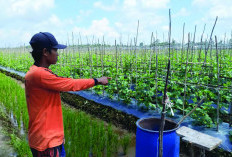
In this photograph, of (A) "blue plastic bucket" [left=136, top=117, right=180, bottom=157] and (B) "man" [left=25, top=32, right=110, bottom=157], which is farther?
(A) "blue plastic bucket" [left=136, top=117, right=180, bottom=157]

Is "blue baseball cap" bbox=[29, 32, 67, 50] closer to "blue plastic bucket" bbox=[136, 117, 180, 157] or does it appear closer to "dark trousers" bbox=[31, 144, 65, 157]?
"dark trousers" bbox=[31, 144, 65, 157]

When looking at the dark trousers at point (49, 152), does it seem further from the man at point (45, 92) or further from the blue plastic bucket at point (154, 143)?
the blue plastic bucket at point (154, 143)

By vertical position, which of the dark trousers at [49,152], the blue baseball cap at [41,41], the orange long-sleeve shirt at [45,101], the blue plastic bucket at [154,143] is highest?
the blue baseball cap at [41,41]

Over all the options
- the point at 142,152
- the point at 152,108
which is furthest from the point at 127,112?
the point at 142,152

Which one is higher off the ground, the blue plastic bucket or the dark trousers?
the dark trousers

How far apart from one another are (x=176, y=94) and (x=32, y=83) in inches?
124

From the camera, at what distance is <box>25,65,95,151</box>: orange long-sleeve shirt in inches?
58.9

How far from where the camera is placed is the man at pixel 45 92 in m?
1.50

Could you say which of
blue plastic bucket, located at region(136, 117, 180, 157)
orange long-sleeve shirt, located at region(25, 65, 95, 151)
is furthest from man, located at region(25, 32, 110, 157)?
blue plastic bucket, located at region(136, 117, 180, 157)

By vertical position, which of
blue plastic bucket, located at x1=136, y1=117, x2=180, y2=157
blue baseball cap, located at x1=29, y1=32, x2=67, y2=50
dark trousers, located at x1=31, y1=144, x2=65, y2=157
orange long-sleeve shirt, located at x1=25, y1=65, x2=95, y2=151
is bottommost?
blue plastic bucket, located at x1=136, y1=117, x2=180, y2=157

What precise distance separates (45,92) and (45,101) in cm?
Answer: 8

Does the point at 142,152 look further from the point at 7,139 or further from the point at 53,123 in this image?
the point at 7,139

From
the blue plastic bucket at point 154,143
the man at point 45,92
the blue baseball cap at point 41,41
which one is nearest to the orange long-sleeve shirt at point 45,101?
the man at point 45,92

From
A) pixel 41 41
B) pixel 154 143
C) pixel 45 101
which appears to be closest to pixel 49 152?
pixel 45 101
